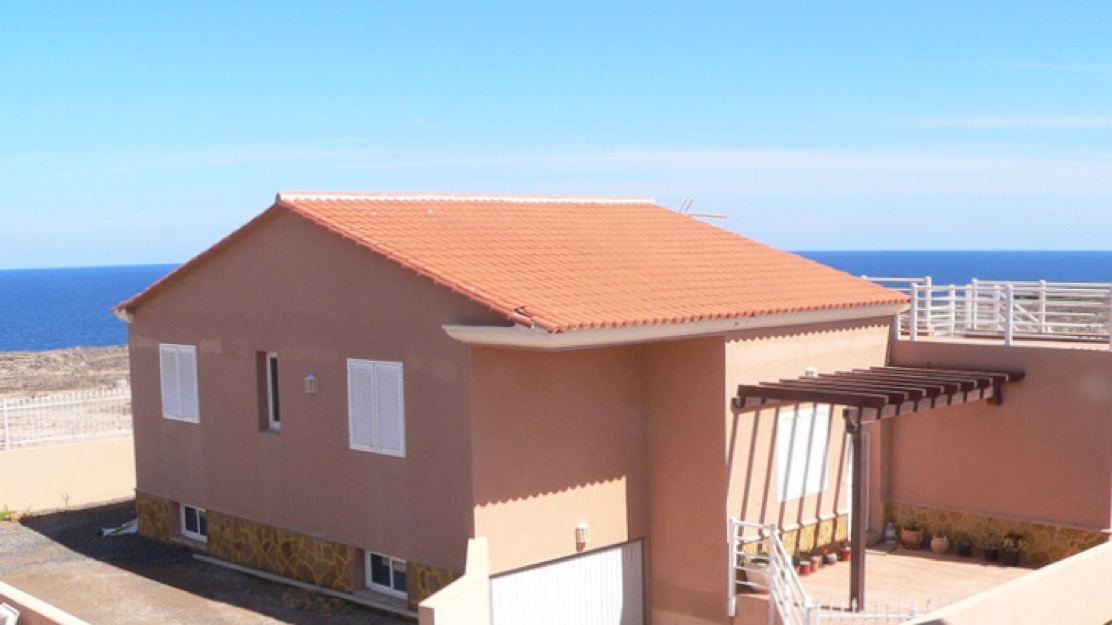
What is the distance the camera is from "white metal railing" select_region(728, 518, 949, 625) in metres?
14.0

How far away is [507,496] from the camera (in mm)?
14000

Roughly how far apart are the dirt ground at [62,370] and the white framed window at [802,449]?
2909 centimetres

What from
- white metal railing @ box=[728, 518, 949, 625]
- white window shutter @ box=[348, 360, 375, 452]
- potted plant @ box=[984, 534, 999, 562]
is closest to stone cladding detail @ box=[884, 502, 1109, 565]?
potted plant @ box=[984, 534, 999, 562]

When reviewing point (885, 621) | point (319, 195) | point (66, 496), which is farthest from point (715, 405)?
point (66, 496)

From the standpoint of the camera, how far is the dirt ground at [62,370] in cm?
4338

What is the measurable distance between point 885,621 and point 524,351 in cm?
568

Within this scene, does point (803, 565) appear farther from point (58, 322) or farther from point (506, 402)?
point (58, 322)

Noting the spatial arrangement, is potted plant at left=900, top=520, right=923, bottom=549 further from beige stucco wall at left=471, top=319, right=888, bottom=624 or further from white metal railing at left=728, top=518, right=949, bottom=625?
beige stucco wall at left=471, top=319, right=888, bottom=624

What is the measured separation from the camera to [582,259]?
650 inches

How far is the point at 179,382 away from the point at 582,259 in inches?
292

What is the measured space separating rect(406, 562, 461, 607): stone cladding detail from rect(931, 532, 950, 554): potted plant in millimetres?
8251

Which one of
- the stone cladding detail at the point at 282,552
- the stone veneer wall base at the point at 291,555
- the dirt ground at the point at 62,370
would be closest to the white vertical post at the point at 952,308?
the stone veneer wall base at the point at 291,555

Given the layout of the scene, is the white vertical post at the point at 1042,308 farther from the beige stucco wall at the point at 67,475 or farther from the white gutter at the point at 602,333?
the beige stucco wall at the point at 67,475

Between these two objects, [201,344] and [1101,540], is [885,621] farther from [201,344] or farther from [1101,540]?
[201,344]
